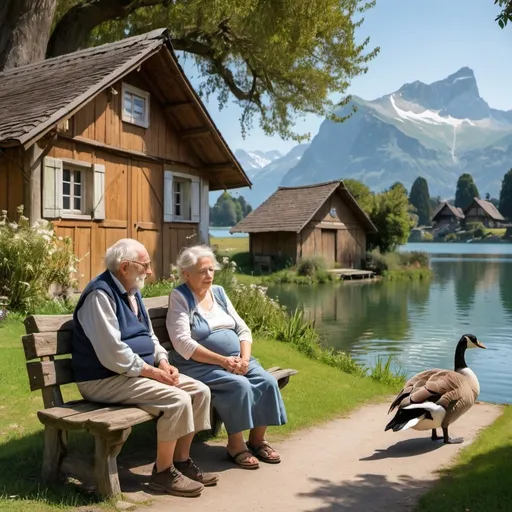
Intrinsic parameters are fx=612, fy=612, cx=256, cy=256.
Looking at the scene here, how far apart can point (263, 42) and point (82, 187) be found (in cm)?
884

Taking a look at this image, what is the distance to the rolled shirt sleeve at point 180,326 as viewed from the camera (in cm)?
475

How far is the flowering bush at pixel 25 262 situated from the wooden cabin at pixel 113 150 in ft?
2.92

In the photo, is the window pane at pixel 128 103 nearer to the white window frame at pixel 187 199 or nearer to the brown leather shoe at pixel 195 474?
the white window frame at pixel 187 199

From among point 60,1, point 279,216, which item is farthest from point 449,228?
point 60,1

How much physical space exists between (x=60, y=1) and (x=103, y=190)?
1043 centimetres

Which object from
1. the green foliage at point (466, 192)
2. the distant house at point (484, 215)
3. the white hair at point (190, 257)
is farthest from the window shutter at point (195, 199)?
the green foliage at point (466, 192)

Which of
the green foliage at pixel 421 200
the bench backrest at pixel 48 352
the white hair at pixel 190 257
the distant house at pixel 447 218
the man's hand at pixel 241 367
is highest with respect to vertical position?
the green foliage at pixel 421 200

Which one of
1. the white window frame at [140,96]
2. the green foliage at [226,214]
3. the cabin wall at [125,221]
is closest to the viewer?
the cabin wall at [125,221]

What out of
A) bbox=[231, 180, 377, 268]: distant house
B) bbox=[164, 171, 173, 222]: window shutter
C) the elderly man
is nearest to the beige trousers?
the elderly man

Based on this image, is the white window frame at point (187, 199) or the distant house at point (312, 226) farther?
the distant house at point (312, 226)

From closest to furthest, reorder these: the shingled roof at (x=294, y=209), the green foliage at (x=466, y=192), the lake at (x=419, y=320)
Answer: the lake at (x=419, y=320)
the shingled roof at (x=294, y=209)
the green foliage at (x=466, y=192)

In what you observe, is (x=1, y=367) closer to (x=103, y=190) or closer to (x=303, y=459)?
(x=303, y=459)

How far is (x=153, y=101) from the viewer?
48.8 feet

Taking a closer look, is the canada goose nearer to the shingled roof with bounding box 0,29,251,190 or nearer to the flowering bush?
the flowering bush
